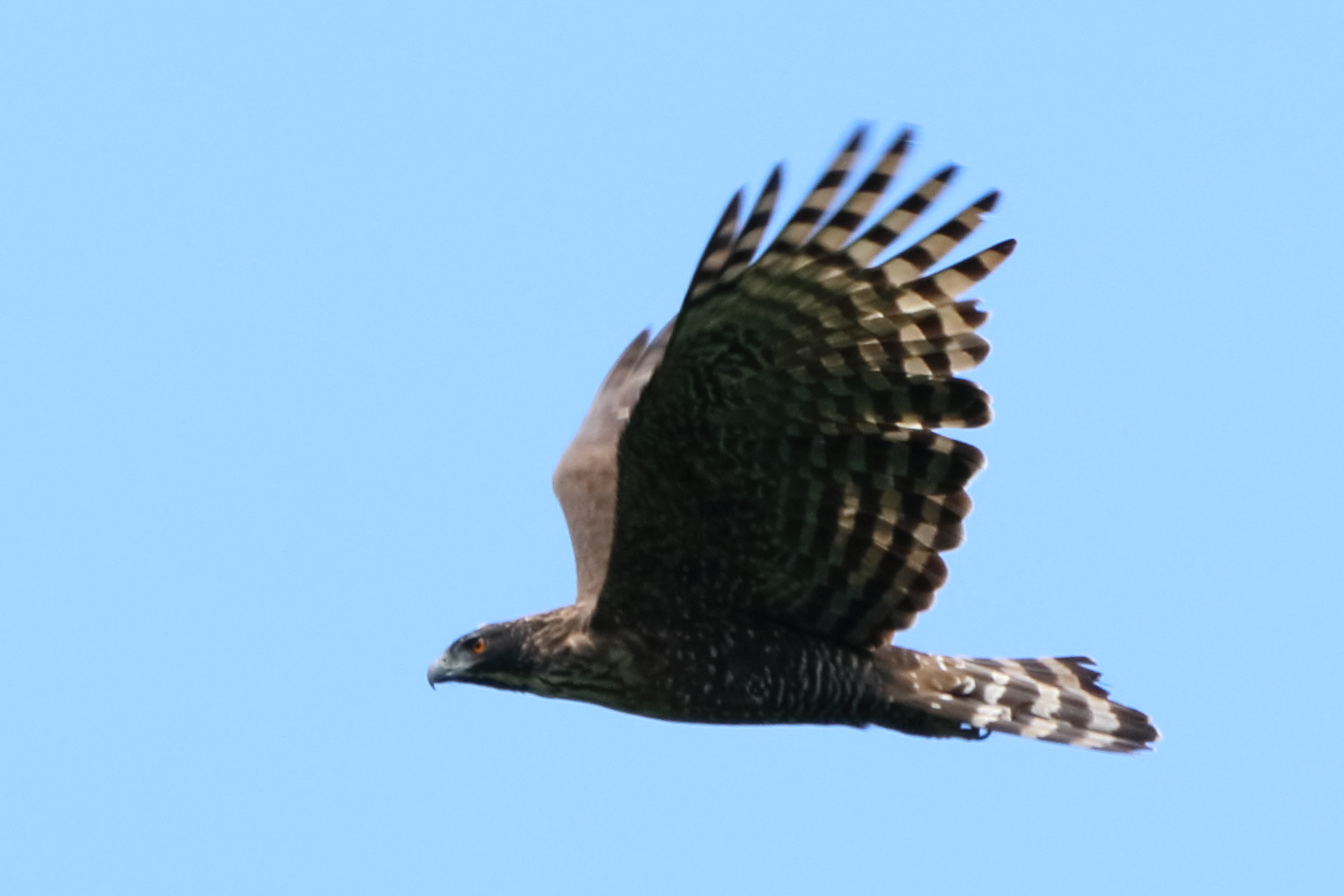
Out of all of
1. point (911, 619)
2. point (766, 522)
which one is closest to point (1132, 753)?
point (911, 619)

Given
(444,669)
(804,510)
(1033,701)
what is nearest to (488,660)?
(444,669)

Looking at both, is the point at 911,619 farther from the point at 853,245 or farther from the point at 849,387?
the point at 853,245

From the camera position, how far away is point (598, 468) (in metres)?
9.12

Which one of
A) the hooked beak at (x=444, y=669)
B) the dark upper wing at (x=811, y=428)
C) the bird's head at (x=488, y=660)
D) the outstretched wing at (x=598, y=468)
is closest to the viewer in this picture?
the dark upper wing at (x=811, y=428)

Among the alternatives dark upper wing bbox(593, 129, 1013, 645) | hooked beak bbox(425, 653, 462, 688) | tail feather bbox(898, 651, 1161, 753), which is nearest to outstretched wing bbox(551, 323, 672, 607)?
hooked beak bbox(425, 653, 462, 688)

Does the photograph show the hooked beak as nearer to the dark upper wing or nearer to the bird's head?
the bird's head

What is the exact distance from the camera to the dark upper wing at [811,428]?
22.2 feet

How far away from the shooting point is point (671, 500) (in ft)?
24.1

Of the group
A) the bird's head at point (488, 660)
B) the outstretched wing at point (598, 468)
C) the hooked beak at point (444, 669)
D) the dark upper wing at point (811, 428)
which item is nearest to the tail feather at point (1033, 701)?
the dark upper wing at point (811, 428)

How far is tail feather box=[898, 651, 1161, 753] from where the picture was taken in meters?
7.94

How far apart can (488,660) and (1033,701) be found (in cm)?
209

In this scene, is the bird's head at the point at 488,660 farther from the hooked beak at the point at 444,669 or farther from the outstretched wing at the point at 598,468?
the outstretched wing at the point at 598,468

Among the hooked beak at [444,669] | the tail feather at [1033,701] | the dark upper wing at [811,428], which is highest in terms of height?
the dark upper wing at [811,428]

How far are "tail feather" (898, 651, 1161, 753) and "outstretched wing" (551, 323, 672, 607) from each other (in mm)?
1335
